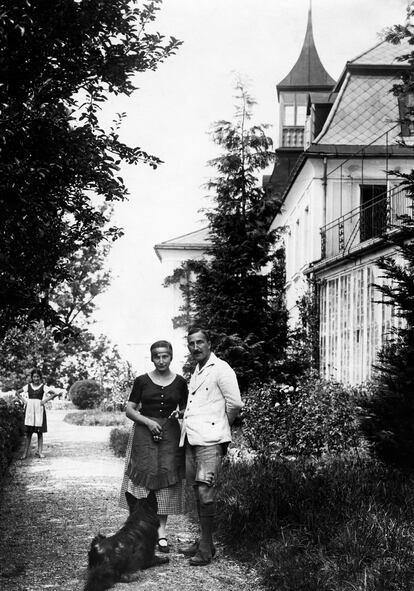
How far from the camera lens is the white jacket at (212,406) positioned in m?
6.00

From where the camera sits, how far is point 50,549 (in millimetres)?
6562

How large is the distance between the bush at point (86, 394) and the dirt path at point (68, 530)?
67.7 ft

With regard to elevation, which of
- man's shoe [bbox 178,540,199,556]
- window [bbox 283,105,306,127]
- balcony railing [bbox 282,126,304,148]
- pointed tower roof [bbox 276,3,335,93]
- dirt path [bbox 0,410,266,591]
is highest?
pointed tower roof [bbox 276,3,335,93]

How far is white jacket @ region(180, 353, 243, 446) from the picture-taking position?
6000 millimetres

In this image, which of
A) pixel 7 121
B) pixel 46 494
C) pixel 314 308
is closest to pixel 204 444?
pixel 7 121

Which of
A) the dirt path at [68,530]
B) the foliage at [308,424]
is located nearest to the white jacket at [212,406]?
the dirt path at [68,530]

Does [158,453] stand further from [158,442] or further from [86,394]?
[86,394]

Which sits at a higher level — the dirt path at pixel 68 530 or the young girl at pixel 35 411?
the young girl at pixel 35 411

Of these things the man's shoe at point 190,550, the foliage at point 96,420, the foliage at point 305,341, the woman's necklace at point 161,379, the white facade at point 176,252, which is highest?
the white facade at point 176,252

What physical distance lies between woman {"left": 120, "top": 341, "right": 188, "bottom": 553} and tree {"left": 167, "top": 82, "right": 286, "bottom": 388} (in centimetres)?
1182

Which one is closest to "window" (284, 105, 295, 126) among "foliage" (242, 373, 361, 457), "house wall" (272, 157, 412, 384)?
"house wall" (272, 157, 412, 384)

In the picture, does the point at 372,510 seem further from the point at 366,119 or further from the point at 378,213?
the point at 366,119

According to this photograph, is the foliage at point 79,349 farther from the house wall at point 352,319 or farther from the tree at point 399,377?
the tree at point 399,377

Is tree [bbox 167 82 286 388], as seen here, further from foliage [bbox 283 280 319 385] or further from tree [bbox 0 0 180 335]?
tree [bbox 0 0 180 335]
